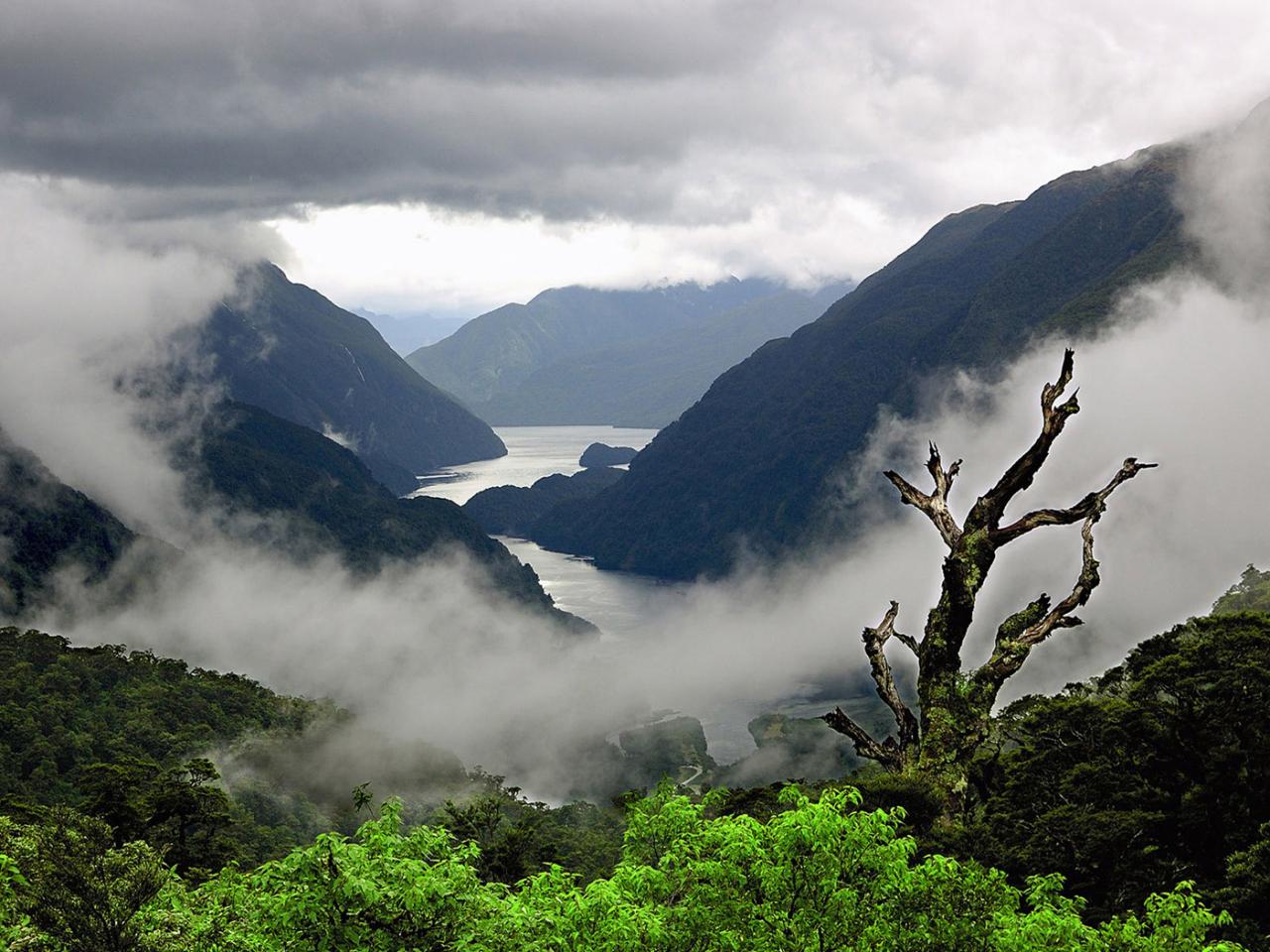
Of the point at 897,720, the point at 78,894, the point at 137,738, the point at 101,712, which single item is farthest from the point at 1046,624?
the point at 101,712

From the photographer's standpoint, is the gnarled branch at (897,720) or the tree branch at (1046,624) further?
the gnarled branch at (897,720)

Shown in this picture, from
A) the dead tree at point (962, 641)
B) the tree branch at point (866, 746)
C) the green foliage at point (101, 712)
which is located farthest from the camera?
the green foliage at point (101, 712)

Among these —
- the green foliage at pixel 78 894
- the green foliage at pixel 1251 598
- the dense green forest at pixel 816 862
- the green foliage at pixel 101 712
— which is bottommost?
the green foliage at pixel 78 894

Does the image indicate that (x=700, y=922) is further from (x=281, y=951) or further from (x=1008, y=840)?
(x=1008, y=840)

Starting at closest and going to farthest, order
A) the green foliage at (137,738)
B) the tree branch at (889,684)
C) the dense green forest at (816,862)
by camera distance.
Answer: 1. the dense green forest at (816,862)
2. the tree branch at (889,684)
3. the green foliage at (137,738)

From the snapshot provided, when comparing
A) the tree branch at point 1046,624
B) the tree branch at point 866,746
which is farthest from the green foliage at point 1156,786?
the tree branch at point 1046,624

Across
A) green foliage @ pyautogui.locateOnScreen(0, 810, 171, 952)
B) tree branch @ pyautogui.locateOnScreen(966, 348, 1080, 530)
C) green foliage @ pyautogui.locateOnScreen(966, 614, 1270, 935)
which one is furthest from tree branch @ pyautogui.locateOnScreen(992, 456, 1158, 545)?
green foliage @ pyautogui.locateOnScreen(0, 810, 171, 952)

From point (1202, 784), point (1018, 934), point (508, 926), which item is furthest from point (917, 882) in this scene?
point (1202, 784)

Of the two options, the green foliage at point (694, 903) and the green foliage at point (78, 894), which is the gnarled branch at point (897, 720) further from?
the green foliage at point (78, 894)
